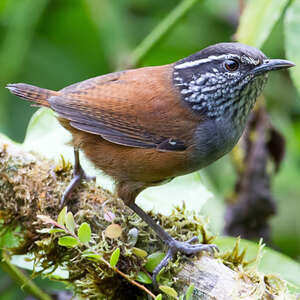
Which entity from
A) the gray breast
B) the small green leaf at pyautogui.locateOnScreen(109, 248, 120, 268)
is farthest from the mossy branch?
the gray breast

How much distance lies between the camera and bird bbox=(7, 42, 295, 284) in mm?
3275

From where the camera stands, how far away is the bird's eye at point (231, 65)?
11.0 feet

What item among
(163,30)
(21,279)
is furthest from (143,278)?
(163,30)

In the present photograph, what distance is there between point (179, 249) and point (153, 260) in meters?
0.14

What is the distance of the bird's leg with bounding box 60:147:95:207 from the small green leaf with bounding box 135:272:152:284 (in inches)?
24.3

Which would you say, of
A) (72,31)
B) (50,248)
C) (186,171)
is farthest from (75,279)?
(72,31)

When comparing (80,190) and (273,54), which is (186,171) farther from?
(273,54)

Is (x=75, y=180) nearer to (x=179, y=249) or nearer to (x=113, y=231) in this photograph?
(x=113, y=231)

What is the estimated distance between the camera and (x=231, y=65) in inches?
133

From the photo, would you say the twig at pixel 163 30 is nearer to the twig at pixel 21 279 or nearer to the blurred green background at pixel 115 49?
the blurred green background at pixel 115 49

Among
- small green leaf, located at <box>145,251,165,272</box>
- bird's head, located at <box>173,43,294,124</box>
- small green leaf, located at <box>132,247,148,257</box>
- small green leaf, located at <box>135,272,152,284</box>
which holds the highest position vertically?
bird's head, located at <box>173,43,294,124</box>

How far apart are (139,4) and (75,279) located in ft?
12.3

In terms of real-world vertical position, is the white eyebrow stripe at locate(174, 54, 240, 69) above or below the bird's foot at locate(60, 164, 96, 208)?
above

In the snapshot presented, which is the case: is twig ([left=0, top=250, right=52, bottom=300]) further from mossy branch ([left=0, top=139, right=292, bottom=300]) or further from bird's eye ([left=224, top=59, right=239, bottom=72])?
bird's eye ([left=224, top=59, right=239, bottom=72])
